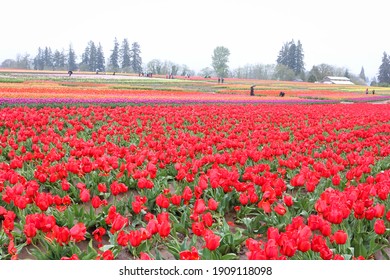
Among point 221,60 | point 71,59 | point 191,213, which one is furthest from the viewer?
point 71,59

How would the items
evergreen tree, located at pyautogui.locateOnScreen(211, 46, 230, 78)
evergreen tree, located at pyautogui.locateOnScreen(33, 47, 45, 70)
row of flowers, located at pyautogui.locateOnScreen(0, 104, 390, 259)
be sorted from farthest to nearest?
evergreen tree, located at pyautogui.locateOnScreen(33, 47, 45, 70), evergreen tree, located at pyautogui.locateOnScreen(211, 46, 230, 78), row of flowers, located at pyautogui.locateOnScreen(0, 104, 390, 259)

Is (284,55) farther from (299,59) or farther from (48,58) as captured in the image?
(48,58)

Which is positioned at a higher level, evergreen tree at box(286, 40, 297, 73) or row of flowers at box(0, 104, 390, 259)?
evergreen tree at box(286, 40, 297, 73)

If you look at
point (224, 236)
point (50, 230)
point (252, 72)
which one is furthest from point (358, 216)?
point (252, 72)

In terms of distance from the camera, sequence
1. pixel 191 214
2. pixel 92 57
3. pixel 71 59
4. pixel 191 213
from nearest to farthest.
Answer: pixel 191 214 → pixel 191 213 → pixel 92 57 → pixel 71 59

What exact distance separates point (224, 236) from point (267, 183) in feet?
2.69

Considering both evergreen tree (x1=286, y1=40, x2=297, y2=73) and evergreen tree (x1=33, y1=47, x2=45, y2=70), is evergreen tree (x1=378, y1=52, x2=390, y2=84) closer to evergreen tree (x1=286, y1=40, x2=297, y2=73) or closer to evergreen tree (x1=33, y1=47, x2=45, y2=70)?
evergreen tree (x1=286, y1=40, x2=297, y2=73)

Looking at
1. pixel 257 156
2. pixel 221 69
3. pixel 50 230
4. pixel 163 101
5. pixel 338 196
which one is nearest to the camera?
pixel 50 230

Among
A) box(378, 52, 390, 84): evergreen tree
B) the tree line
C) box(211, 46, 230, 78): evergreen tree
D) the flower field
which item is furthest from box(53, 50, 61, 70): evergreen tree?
the flower field

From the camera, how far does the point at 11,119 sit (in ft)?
29.4

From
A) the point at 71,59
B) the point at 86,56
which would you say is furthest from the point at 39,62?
the point at 86,56

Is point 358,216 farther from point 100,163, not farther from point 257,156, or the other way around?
point 100,163

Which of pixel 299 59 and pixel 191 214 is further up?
pixel 299 59

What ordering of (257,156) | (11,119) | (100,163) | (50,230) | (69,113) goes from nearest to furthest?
(50,230) → (100,163) → (257,156) → (11,119) → (69,113)
